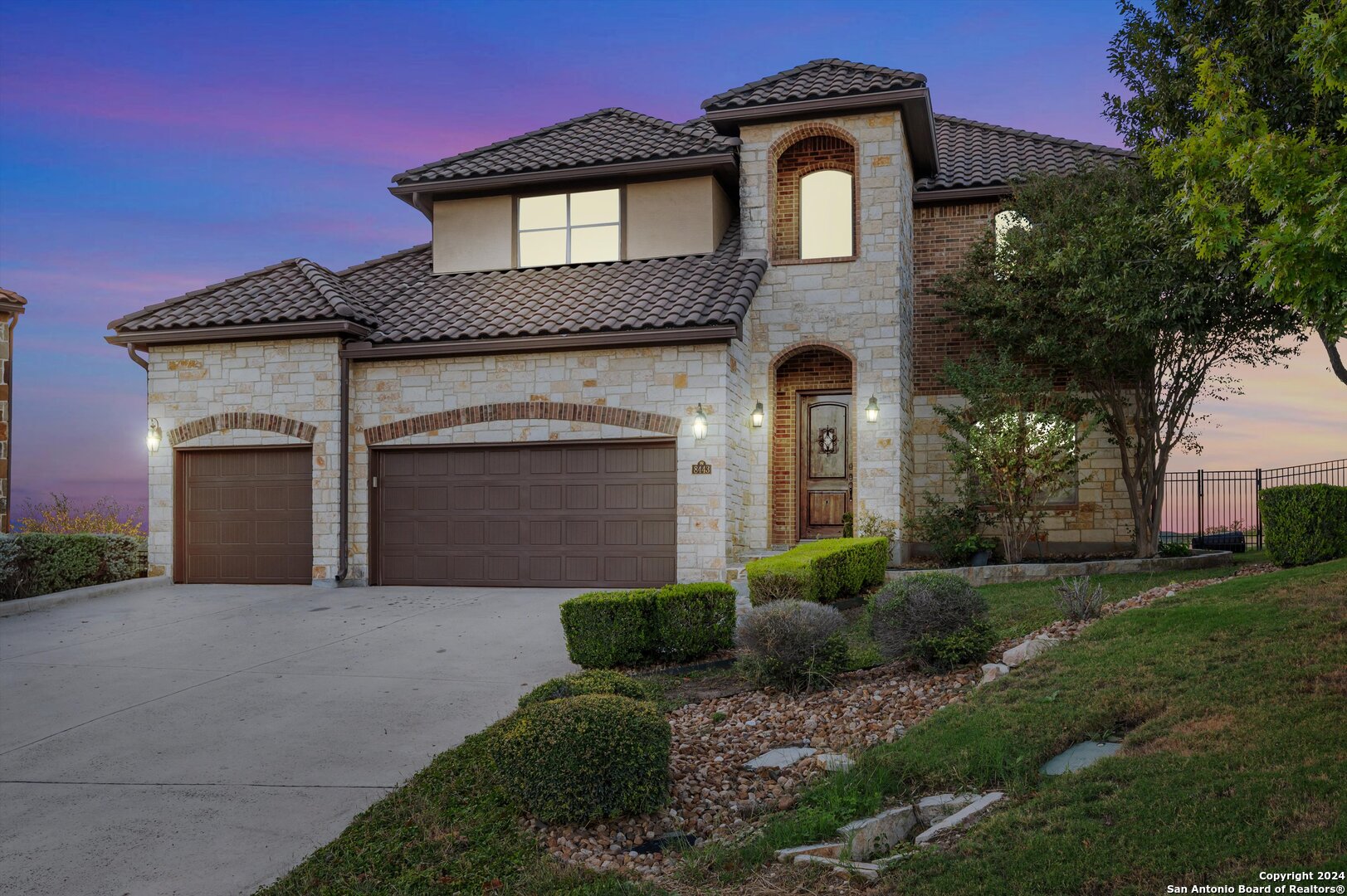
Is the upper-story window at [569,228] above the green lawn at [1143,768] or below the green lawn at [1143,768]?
above

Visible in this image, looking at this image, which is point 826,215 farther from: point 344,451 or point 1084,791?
point 1084,791

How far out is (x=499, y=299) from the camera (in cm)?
1739

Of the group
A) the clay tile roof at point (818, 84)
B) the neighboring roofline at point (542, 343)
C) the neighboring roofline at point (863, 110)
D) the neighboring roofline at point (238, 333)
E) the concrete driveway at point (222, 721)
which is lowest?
the concrete driveway at point (222, 721)

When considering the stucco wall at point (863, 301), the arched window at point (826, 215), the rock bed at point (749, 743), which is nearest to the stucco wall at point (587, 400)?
the stucco wall at point (863, 301)

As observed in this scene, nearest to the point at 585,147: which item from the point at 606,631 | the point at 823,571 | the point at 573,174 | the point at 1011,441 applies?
the point at 573,174

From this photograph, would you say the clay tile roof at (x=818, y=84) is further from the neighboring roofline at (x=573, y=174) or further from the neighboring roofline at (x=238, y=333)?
the neighboring roofline at (x=238, y=333)

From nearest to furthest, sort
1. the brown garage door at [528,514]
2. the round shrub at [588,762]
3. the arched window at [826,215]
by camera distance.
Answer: the round shrub at [588,762] < the brown garage door at [528,514] < the arched window at [826,215]

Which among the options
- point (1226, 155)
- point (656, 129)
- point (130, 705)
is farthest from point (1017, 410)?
point (130, 705)

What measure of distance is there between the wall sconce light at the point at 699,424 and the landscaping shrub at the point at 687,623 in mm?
5553

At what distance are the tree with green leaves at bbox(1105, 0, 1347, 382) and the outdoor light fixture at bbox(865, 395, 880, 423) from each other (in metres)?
5.49

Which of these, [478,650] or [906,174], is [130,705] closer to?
[478,650]

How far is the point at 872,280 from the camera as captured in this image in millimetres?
16672

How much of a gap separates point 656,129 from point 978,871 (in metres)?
16.8

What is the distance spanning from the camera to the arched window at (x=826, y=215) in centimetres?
1723
